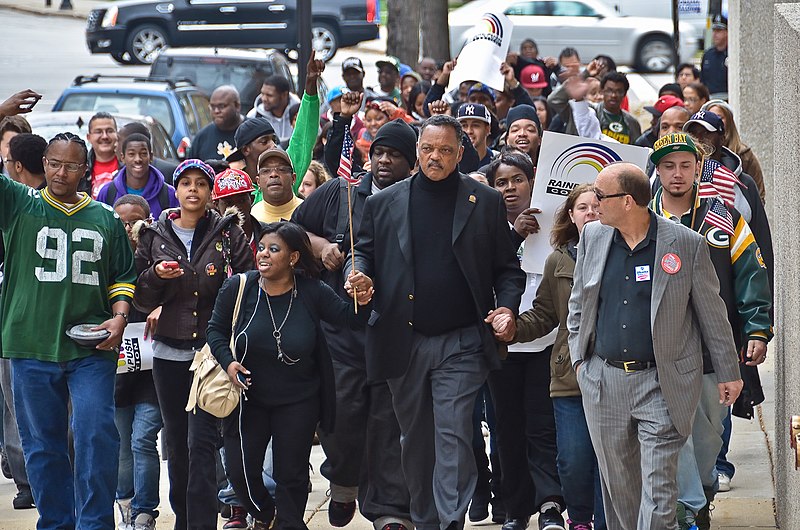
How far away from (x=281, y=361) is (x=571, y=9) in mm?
25101

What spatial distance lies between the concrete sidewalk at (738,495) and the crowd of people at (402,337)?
364 millimetres

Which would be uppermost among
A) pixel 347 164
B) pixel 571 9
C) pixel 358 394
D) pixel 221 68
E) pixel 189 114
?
pixel 571 9

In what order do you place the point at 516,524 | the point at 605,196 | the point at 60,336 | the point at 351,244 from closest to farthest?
the point at 605,196
the point at 60,336
the point at 351,244
the point at 516,524

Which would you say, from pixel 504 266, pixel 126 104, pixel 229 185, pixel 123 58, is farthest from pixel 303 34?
pixel 123 58

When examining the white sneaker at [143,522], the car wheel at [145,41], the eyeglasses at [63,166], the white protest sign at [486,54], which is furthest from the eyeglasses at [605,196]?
the car wheel at [145,41]

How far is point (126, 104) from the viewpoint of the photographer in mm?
16031

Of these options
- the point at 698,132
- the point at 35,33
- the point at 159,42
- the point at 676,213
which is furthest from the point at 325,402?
the point at 35,33

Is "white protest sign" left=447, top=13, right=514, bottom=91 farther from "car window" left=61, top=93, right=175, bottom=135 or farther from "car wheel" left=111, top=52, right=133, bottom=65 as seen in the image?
"car wheel" left=111, top=52, right=133, bottom=65

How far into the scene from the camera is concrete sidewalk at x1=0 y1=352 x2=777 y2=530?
25.7 ft

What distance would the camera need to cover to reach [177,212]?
308 inches

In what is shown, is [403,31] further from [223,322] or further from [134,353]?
[223,322]

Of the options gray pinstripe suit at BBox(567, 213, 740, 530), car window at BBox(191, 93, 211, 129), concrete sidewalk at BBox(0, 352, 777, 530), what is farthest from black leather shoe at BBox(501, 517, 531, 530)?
car window at BBox(191, 93, 211, 129)

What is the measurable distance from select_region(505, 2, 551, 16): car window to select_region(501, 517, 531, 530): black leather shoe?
2452 centimetres

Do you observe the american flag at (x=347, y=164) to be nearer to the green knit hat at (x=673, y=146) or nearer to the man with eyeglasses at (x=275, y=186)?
Answer: the man with eyeglasses at (x=275, y=186)
